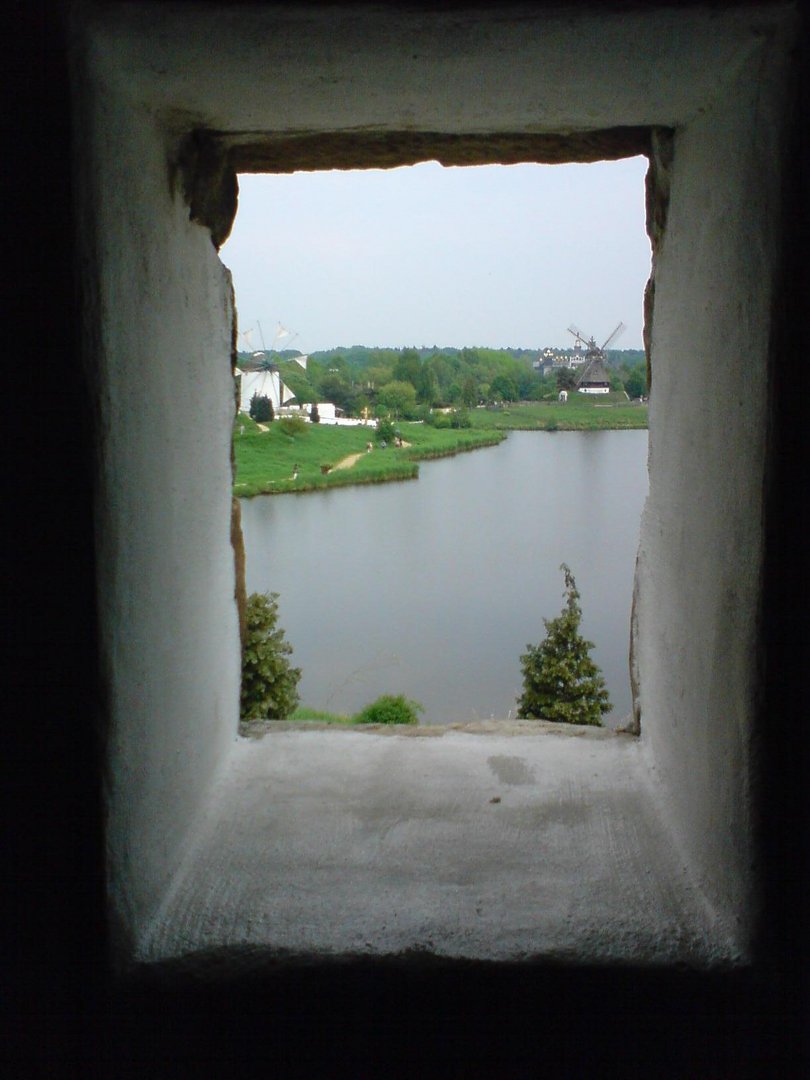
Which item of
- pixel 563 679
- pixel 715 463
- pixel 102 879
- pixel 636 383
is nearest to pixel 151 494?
pixel 102 879

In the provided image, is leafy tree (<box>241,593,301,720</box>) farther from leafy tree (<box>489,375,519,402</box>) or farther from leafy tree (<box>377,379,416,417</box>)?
leafy tree (<box>489,375,519,402</box>)

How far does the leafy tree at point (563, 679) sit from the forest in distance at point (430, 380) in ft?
2.89

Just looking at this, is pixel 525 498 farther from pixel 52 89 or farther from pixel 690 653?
pixel 52 89

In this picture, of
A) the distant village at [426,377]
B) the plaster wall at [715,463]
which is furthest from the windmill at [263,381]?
the plaster wall at [715,463]

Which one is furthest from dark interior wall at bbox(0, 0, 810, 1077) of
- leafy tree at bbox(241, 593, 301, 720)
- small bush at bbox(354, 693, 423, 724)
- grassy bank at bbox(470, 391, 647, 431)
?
small bush at bbox(354, 693, 423, 724)

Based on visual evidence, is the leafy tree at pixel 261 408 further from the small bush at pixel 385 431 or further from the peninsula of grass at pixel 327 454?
the small bush at pixel 385 431

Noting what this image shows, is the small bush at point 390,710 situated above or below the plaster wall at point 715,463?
below

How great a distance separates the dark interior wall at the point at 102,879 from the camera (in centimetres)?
65

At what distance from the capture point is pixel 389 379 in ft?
9.16

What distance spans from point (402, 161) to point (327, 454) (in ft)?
5.04

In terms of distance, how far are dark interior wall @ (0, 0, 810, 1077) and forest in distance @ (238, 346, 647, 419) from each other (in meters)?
1.79

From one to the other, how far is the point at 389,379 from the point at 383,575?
938mm

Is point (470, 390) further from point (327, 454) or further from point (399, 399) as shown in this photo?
point (327, 454)

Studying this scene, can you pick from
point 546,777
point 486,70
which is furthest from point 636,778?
point 486,70
